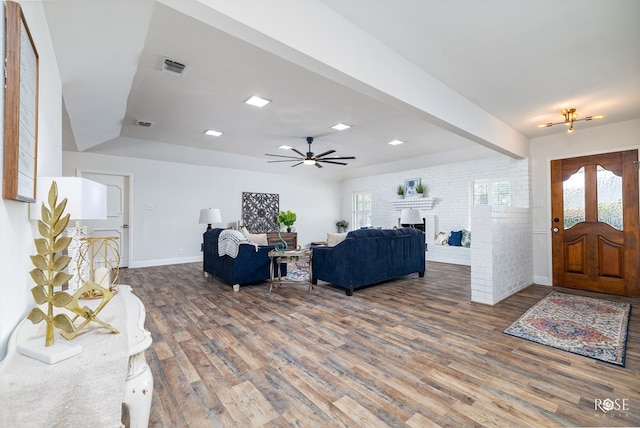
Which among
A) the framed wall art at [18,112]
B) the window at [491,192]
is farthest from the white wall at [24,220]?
the window at [491,192]

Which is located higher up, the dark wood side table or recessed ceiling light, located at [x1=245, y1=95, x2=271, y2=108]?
recessed ceiling light, located at [x1=245, y1=95, x2=271, y2=108]

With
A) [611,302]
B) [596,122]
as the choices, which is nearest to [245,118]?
[596,122]

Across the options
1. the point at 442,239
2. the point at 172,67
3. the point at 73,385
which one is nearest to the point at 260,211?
the point at 442,239

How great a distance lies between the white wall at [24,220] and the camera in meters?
1.02

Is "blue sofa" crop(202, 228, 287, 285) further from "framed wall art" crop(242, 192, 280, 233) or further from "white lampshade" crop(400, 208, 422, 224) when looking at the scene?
"white lampshade" crop(400, 208, 422, 224)

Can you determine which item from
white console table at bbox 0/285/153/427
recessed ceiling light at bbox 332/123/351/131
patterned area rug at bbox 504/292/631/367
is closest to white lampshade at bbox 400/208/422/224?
recessed ceiling light at bbox 332/123/351/131

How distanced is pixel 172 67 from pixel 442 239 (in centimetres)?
641

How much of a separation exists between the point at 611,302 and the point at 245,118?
5510mm

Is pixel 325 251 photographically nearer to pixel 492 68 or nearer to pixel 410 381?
pixel 410 381

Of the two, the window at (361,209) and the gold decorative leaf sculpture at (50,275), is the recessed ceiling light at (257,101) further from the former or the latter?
the window at (361,209)

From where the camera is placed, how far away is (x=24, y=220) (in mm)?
1276

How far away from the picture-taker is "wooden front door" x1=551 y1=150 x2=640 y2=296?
4.07m

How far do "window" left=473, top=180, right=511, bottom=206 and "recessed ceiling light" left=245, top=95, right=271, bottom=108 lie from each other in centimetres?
513

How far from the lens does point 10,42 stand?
1018 millimetres
